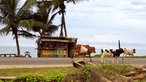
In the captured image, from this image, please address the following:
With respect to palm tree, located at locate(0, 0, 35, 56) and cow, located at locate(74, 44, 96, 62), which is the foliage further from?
palm tree, located at locate(0, 0, 35, 56)

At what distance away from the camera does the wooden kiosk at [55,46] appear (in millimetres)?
33094

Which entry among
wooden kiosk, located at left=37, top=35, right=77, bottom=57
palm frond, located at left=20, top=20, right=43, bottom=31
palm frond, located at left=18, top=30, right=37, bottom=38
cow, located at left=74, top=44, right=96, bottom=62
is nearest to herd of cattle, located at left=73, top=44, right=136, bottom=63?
cow, located at left=74, top=44, right=96, bottom=62

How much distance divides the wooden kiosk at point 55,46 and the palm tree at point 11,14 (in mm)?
4904

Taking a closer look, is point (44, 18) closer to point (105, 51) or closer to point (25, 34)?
point (25, 34)

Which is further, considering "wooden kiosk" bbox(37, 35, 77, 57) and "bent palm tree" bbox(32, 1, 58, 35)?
"bent palm tree" bbox(32, 1, 58, 35)

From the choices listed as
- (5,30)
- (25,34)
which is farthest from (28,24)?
(25,34)

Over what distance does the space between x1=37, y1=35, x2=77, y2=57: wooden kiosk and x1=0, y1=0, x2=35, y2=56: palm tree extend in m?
4.90

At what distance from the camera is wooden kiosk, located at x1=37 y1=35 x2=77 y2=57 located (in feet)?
109

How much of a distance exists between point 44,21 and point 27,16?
179 cm

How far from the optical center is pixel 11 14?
3769cm

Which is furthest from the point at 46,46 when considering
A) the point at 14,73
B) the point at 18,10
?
the point at 14,73

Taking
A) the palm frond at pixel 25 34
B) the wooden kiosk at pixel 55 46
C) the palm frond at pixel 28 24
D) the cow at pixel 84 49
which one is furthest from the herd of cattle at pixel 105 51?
the palm frond at pixel 25 34

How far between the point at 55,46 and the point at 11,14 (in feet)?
21.6

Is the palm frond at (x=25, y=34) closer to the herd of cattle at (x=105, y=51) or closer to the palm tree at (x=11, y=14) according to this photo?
the palm tree at (x=11, y=14)
